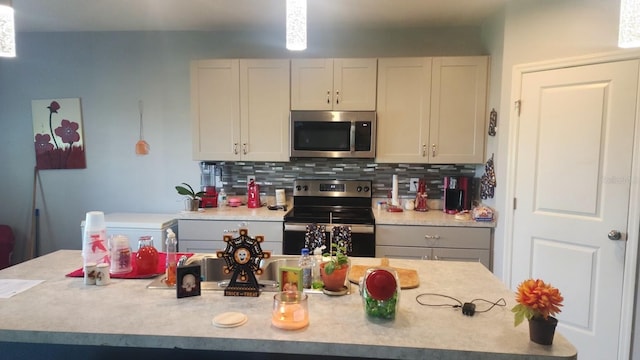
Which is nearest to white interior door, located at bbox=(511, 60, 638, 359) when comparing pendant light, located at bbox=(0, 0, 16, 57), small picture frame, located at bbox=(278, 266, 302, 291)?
small picture frame, located at bbox=(278, 266, 302, 291)

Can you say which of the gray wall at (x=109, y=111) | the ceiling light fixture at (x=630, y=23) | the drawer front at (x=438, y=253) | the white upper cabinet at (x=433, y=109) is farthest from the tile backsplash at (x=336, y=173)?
the ceiling light fixture at (x=630, y=23)

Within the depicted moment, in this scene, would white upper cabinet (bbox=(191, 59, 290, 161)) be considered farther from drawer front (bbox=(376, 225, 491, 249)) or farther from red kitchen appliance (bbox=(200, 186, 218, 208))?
drawer front (bbox=(376, 225, 491, 249))

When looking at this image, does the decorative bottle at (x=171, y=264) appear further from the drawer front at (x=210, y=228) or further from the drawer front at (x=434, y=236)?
the drawer front at (x=434, y=236)

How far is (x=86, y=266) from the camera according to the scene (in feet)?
4.84

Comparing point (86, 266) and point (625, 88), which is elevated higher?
point (625, 88)

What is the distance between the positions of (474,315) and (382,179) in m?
2.27

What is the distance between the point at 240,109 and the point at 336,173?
1072 millimetres

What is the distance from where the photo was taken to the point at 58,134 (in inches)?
143

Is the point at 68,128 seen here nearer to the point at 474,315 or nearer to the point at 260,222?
the point at 260,222

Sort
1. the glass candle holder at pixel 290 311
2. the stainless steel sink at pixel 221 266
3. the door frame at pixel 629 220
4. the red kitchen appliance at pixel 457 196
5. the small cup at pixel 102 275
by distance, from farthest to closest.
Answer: the red kitchen appliance at pixel 457 196 < the door frame at pixel 629 220 < the stainless steel sink at pixel 221 266 < the small cup at pixel 102 275 < the glass candle holder at pixel 290 311

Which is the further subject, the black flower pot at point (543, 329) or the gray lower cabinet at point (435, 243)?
the gray lower cabinet at point (435, 243)

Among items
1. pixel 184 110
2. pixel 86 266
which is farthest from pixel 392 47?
pixel 86 266

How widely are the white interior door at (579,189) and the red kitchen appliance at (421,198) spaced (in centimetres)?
82

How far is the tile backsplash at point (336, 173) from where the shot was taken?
11.2 ft
